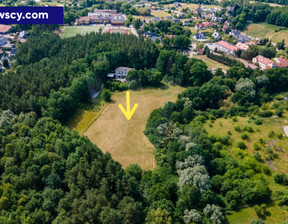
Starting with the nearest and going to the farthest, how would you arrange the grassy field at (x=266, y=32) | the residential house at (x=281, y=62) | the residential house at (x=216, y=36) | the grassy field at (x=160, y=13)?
the residential house at (x=281, y=62) → the residential house at (x=216, y=36) → the grassy field at (x=266, y=32) → the grassy field at (x=160, y=13)

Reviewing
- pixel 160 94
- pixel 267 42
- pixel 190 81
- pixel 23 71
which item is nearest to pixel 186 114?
pixel 160 94

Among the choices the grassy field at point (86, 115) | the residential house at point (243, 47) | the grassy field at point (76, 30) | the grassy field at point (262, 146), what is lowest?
the grassy field at point (86, 115)

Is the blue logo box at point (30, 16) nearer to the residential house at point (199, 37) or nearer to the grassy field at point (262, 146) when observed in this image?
the residential house at point (199, 37)

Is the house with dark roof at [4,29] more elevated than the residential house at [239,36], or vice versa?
the residential house at [239,36]

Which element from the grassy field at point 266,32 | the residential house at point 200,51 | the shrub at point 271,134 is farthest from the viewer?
the grassy field at point 266,32

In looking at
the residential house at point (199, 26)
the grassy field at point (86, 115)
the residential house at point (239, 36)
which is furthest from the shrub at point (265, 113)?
the residential house at point (199, 26)

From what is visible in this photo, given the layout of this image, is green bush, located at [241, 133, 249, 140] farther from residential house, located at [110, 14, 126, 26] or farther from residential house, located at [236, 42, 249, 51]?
residential house, located at [110, 14, 126, 26]
